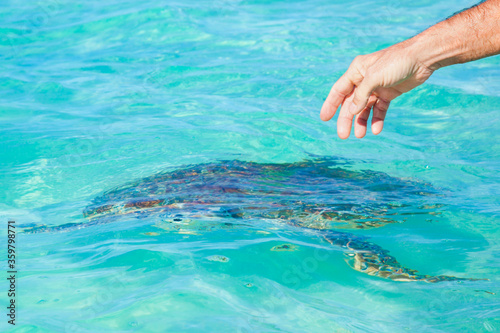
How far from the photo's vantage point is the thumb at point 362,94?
279 centimetres

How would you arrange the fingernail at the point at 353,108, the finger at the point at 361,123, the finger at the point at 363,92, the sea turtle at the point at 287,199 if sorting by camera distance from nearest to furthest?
the finger at the point at 363,92, the fingernail at the point at 353,108, the finger at the point at 361,123, the sea turtle at the point at 287,199

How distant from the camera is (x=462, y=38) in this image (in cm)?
272

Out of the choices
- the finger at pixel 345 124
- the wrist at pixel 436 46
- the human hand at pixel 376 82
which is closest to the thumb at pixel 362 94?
the human hand at pixel 376 82

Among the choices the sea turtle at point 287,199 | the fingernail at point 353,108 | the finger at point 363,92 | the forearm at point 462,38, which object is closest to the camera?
the forearm at point 462,38

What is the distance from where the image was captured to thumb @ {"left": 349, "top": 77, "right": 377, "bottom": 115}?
9.15 ft

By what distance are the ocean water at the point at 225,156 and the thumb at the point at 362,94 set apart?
3.67ft

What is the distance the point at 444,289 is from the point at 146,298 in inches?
72.8

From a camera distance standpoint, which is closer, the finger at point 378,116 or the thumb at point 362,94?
the thumb at point 362,94

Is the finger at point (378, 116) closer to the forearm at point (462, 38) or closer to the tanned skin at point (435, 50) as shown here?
the tanned skin at point (435, 50)

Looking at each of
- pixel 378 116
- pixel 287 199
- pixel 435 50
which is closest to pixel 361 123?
pixel 378 116

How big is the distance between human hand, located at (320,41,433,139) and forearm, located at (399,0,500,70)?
0.20 feet

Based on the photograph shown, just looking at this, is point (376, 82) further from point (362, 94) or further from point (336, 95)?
point (336, 95)

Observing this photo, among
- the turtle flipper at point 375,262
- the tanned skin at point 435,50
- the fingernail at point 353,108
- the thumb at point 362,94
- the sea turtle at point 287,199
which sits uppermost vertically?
the tanned skin at point 435,50

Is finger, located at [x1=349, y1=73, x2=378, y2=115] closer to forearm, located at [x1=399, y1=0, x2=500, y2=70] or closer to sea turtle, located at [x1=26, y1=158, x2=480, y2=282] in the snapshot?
forearm, located at [x1=399, y1=0, x2=500, y2=70]
